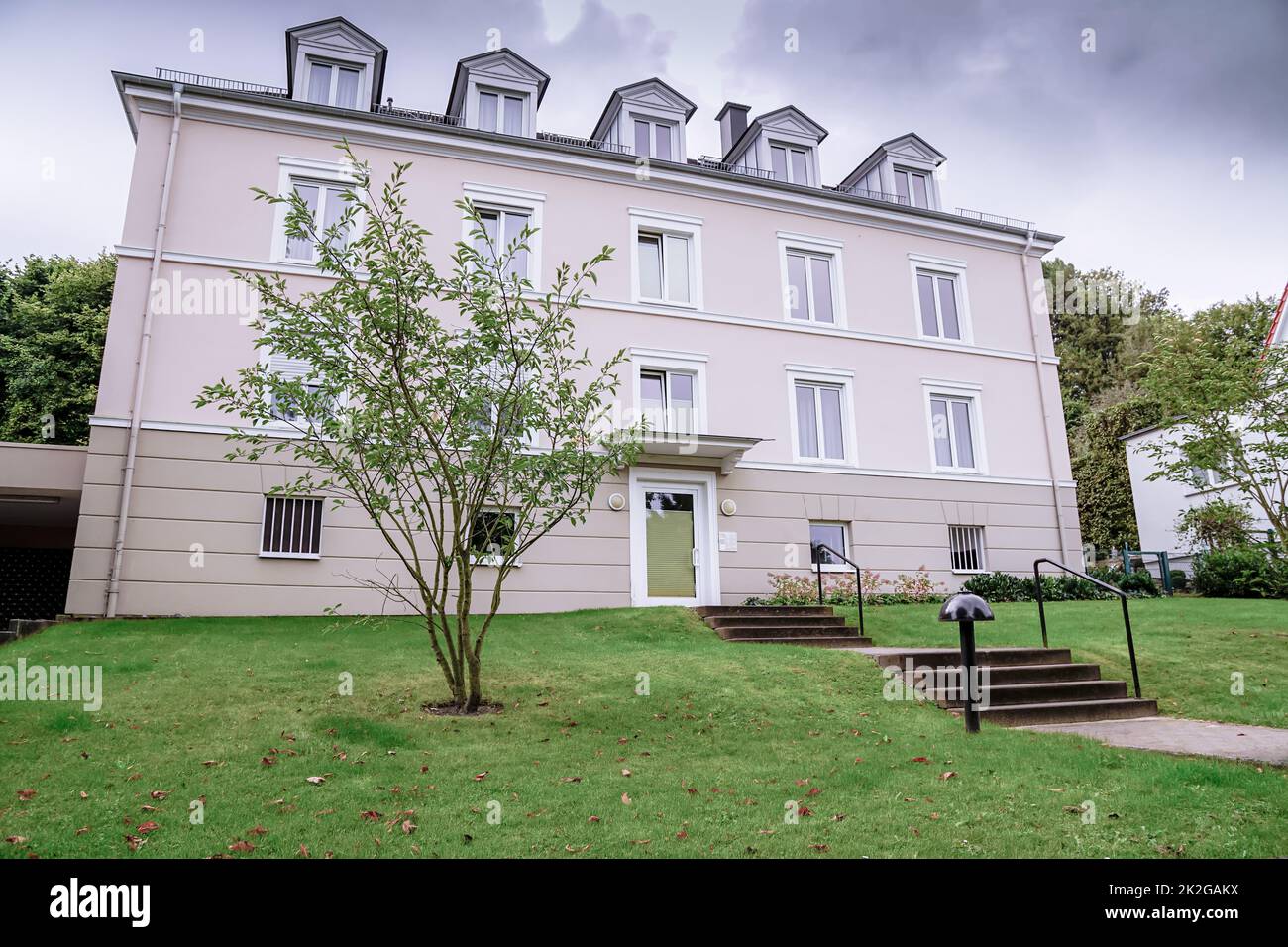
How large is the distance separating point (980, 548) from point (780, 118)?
1147 cm

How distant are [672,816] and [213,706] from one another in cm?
475

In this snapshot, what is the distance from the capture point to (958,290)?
19266 millimetres

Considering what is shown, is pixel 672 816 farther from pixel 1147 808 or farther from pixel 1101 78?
A: pixel 1101 78

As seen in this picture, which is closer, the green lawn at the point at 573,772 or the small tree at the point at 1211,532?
the green lawn at the point at 573,772

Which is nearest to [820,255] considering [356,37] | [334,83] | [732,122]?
[732,122]

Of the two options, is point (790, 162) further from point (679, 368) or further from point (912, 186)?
point (679, 368)

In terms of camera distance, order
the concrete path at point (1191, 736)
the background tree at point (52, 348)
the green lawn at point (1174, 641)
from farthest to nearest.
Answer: the background tree at point (52, 348), the green lawn at point (1174, 641), the concrete path at point (1191, 736)

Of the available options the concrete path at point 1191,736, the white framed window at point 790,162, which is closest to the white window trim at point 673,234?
the white framed window at point 790,162

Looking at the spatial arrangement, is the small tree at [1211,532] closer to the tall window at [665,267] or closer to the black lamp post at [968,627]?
the black lamp post at [968,627]

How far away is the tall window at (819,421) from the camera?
55.5 ft

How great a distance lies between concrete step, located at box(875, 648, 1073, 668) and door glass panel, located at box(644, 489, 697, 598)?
239 inches

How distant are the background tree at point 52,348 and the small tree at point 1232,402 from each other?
Answer: 88.0 ft

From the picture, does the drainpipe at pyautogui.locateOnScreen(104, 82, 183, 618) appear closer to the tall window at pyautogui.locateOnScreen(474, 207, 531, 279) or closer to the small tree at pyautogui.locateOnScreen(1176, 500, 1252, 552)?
the tall window at pyautogui.locateOnScreen(474, 207, 531, 279)
